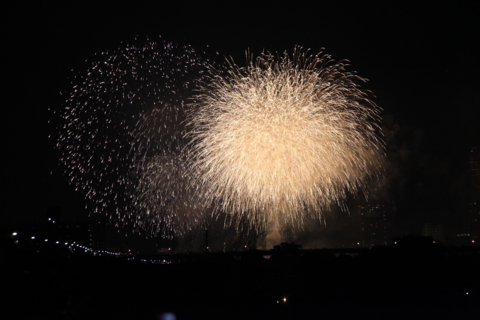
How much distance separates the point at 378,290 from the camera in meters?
31.8

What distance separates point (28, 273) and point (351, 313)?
1487 cm

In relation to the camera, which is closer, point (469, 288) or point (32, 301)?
point (32, 301)

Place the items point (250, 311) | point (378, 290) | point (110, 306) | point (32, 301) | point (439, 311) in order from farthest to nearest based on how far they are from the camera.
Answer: point (378, 290), point (439, 311), point (250, 311), point (110, 306), point (32, 301)

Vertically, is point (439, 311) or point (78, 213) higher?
point (78, 213)

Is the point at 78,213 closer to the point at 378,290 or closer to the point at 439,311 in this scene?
the point at 378,290

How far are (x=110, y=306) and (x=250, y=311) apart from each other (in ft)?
21.3

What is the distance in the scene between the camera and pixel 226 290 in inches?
1129

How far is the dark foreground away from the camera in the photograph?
15.8m

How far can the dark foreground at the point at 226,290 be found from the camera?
15.8m

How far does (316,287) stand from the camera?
31906 millimetres

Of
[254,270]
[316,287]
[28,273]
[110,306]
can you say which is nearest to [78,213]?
[254,270]

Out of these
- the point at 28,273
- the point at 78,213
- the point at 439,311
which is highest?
the point at 78,213

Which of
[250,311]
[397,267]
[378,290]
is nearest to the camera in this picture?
[250,311]

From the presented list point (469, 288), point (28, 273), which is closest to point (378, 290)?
point (469, 288)
